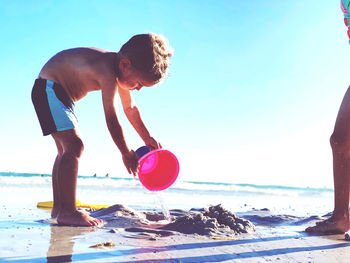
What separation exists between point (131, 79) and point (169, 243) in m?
1.25

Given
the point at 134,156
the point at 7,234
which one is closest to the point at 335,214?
the point at 134,156

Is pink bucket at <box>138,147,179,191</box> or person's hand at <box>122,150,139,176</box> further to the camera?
pink bucket at <box>138,147,179,191</box>

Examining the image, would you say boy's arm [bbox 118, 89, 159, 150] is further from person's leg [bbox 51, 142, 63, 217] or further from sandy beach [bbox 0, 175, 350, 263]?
sandy beach [bbox 0, 175, 350, 263]

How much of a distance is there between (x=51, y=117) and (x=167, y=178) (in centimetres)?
107

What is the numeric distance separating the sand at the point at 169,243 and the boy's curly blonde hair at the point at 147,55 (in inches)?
42.2

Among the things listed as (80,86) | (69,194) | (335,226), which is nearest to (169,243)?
(69,194)

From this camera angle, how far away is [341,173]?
2.49 meters

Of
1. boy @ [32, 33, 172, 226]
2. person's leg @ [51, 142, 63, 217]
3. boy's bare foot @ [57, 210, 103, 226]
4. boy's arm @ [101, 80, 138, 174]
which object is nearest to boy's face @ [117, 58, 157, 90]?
boy @ [32, 33, 172, 226]

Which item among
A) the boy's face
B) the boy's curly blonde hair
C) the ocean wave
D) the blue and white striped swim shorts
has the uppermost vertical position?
the boy's curly blonde hair

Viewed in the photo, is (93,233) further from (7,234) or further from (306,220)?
(306,220)

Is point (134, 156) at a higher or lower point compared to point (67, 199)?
higher

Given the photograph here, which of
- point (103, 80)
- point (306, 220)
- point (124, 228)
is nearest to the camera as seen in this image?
point (124, 228)

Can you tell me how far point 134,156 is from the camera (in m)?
2.36

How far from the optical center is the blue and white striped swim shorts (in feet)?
8.32
